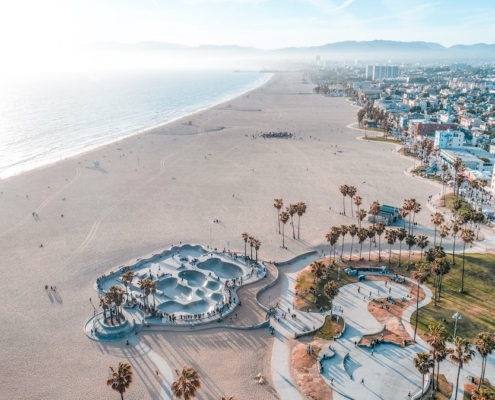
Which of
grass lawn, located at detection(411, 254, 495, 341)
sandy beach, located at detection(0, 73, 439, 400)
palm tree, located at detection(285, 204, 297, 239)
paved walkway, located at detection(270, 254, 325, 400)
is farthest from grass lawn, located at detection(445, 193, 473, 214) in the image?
paved walkway, located at detection(270, 254, 325, 400)

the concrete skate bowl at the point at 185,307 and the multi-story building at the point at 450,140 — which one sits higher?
the multi-story building at the point at 450,140

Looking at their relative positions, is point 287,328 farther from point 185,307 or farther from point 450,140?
point 450,140

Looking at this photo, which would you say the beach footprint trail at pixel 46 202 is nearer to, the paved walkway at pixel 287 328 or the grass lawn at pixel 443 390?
the paved walkway at pixel 287 328

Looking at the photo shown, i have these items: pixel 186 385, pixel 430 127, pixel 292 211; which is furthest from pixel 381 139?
pixel 186 385

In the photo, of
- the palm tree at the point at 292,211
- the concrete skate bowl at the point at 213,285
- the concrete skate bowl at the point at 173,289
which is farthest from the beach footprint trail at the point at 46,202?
the palm tree at the point at 292,211

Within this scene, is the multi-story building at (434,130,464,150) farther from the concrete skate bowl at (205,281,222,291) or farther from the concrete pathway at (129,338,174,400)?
the concrete pathway at (129,338,174,400)
